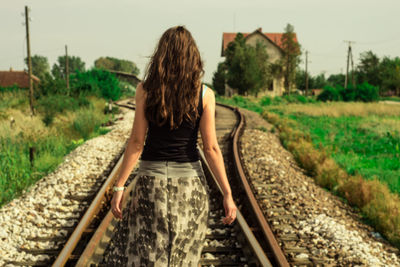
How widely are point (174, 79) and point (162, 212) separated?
773 millimetres

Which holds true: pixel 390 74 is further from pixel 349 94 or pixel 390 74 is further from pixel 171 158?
pixel 171 158

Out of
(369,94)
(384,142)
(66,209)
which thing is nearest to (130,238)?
(66,209)

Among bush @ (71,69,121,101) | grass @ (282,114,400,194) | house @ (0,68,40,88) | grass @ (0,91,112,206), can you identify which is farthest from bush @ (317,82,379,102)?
house @ (0,68,40,88)

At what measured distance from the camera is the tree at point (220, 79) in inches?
2324

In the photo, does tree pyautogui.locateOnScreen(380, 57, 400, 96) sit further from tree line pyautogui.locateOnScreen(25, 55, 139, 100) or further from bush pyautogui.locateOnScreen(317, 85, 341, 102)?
tree line pyautogui.locateOnScreen(25, 55, 139, 100)

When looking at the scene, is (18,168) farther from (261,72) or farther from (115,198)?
(261,72)

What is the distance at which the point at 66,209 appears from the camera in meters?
5.47

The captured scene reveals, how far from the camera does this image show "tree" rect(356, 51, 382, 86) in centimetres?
7425

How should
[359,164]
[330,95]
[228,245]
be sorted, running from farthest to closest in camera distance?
[330,95] → [359,164] → [228,245]

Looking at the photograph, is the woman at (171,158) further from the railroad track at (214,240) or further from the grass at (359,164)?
the grass at (359,164)

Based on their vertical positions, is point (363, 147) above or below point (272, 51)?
below

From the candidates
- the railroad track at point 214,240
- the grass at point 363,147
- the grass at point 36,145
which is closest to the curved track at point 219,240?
the railroad track at point 214,240

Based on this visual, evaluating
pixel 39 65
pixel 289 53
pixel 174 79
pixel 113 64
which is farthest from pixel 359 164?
pixel 39 65

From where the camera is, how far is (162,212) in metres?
2.30
